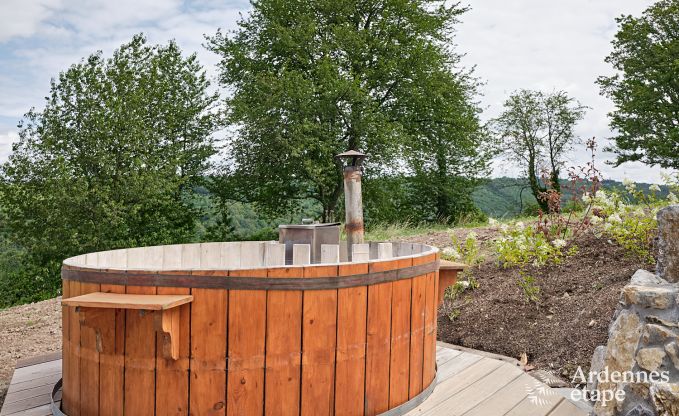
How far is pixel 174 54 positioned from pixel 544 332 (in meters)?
14.6

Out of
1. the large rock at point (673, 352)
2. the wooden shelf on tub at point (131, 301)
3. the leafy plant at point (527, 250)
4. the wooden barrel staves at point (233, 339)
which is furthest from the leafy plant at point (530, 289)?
the wooden shelf on tub at point (131, 301)

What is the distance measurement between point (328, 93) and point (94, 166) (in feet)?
21.1

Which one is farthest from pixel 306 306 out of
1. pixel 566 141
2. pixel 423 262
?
pixel 566 141

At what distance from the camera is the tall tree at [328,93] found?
1504 cm

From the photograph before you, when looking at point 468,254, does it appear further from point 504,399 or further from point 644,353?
point 644,353

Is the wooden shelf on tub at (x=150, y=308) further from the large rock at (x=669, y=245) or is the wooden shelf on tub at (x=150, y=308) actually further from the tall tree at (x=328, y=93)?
the tall tree at (x=328, y=93)

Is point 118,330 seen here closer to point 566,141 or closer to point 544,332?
point 544,332

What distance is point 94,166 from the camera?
1323 centimetres

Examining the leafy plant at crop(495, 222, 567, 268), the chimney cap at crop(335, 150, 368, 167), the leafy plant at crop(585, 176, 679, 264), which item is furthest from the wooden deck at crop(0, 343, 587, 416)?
the leafy plant at crop(585, 176, 679, 264)

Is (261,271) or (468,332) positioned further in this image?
(468,332)

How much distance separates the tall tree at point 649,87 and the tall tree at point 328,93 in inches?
290

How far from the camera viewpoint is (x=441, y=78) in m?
17.8

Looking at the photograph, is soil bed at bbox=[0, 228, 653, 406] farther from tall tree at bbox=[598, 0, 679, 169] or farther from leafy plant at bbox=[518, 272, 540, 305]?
tall tree at bbox=[598, 0, 679, 169]

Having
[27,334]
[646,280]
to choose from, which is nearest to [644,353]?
[646,280]
